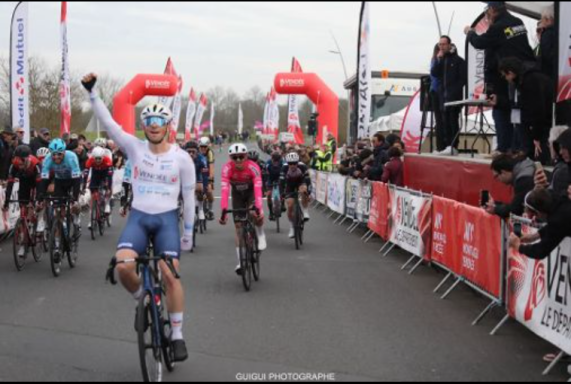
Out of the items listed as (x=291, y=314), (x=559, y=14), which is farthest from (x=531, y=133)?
(x=291, y=314)

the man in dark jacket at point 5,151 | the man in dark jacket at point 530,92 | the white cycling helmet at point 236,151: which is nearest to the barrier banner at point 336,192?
the man in dark jacket at point 5,151

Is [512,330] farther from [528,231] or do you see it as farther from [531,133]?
[531,133]

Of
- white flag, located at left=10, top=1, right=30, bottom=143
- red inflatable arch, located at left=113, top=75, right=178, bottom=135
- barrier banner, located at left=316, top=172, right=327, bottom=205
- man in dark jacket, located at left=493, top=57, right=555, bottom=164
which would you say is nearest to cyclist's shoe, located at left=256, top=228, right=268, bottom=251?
man in dark jacket, located at left=493, top=57, right=555, bottom=164

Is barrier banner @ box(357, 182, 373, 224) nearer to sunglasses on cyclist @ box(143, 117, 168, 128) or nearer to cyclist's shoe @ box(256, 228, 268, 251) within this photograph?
cyclist's shoe @ box(256, 228, 268, 251)

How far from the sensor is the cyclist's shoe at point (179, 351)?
589 centimetres

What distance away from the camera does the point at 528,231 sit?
7.02 meters

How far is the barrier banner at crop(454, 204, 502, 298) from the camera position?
7856 mm

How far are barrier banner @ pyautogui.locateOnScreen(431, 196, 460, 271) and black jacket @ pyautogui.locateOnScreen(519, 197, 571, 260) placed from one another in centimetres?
339

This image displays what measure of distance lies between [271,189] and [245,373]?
11.2m

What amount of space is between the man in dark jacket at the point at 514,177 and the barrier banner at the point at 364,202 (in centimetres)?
775

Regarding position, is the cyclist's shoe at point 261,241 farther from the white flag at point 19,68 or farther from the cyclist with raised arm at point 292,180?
the white flag at point 19,68

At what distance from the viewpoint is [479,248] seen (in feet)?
27.6

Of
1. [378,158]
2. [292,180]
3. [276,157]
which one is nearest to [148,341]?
[292,180]

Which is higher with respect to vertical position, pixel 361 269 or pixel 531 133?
pixel 531 133
